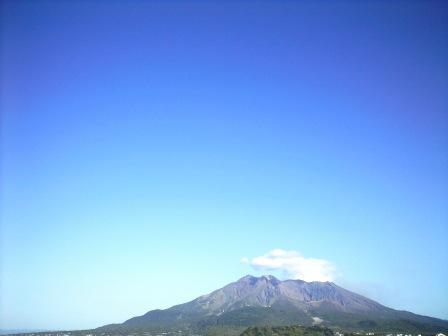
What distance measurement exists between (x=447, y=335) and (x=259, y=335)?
80220 mm

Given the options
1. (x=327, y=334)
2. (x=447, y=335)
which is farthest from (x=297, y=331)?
(x=447, y=335)

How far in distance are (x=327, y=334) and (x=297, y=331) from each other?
1408 cm

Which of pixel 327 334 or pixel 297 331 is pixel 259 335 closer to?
pixel 297 331

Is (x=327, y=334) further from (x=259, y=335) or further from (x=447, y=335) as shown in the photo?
(x=447, y=335)

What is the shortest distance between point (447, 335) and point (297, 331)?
6342cm

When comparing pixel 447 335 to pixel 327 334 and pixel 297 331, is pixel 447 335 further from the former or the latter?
pixel 297 331

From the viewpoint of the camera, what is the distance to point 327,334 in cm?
19975

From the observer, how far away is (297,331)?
19750 cm

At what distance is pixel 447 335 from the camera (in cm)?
19162

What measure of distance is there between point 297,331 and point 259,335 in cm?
1752

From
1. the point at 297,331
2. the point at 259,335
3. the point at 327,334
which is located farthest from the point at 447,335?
the point at 259,335

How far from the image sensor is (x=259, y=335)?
635ft
